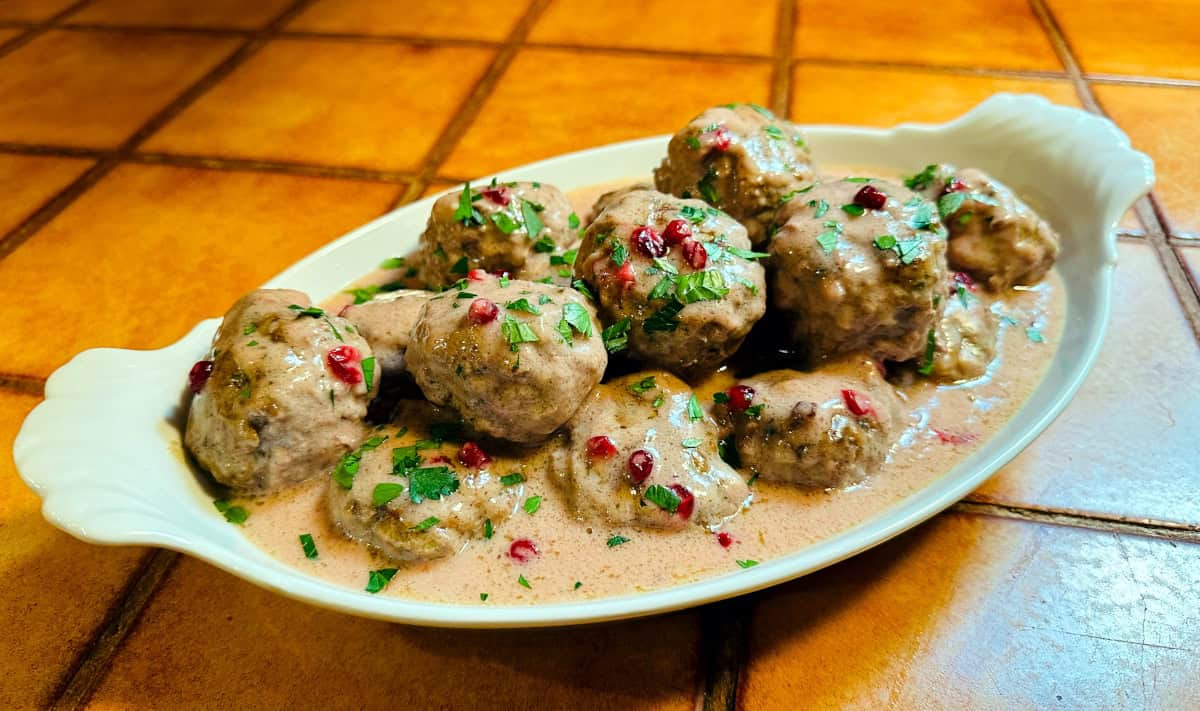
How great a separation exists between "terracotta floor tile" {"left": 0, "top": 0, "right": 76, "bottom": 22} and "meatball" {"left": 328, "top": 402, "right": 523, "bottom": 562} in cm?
456

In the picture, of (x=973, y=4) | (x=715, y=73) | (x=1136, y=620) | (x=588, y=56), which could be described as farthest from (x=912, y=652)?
(x=973, y=4)

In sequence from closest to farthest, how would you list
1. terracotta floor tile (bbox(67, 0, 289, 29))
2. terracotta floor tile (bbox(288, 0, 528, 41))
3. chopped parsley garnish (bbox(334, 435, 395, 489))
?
chopped parsley garnish (bbox(334, 435, 395, 489)) → terracotta floor tile (bbox(288, 0, 528, 41)) → terracotta floor tile (bbox(67, 0, 289, 29))

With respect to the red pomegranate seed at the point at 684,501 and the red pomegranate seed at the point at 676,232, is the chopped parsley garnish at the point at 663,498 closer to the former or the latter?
the red pomegranate seed at the point at 684,501

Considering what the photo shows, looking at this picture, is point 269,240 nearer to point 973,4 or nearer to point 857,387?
point 857,387

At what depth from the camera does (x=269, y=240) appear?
302 cm

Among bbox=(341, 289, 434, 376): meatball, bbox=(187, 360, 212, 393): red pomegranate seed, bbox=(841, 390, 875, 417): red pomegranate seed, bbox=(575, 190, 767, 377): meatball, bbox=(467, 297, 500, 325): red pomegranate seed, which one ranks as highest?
bbox=(467, 297, 500, 325): red pomegranate seed

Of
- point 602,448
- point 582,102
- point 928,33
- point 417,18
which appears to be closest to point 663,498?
point 602,448

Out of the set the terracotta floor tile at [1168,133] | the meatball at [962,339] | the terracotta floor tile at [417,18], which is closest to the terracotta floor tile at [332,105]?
the terracotta floor tile at [417,18]

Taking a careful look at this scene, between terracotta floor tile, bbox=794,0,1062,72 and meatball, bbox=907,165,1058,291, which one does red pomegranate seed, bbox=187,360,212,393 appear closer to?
meatball, bbox=907,165,1058,291

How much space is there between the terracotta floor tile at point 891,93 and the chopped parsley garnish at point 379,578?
2.66m

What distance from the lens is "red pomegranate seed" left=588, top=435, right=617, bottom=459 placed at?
5.69 feet

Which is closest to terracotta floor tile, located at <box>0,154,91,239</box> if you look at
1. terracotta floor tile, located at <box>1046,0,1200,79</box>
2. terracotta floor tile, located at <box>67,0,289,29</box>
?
terracotta floor tile, located at <box>67,0,289,29</box>

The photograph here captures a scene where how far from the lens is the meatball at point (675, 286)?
1.79 meters

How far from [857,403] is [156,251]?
2.55 m
